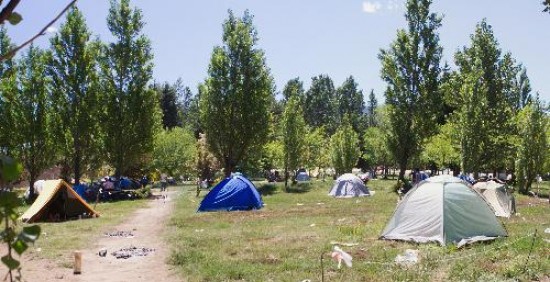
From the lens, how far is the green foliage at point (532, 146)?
1394 inches

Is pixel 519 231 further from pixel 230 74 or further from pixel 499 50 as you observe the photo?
pixel 499 50

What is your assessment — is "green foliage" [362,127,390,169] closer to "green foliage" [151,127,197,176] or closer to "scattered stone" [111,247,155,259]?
"green foliage" [151,127,197,176]

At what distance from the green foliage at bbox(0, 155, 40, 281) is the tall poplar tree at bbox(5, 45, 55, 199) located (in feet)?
123

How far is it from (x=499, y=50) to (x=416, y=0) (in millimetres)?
11173

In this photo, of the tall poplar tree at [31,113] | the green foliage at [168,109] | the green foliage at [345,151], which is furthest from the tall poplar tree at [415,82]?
the green foliage at [168,109]

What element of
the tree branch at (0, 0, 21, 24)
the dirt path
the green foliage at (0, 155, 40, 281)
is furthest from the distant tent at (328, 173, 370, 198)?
the tree branch at (0, 0, 21, 24)

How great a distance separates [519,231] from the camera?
15.5 meters

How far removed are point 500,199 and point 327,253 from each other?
39.3 feet

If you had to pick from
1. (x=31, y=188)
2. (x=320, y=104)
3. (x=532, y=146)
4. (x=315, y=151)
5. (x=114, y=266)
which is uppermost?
(x=320, y=104)

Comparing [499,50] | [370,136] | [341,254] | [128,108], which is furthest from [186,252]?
[370,136]

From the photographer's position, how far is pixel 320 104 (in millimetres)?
103125

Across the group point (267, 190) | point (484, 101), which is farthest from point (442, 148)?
point (267, 190)

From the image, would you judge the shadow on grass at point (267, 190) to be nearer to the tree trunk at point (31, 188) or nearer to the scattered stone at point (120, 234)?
the tree trunk at point (31, 188)

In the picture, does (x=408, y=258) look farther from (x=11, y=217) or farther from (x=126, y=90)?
(x=126, y=90)
